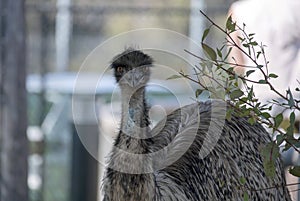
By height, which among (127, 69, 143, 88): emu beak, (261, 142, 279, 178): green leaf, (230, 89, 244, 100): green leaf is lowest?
(261, 142, 279, 178): green leaf

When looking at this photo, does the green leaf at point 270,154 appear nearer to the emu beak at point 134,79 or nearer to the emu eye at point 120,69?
the emu beak at point 134,79

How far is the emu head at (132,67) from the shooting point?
4.00 meters

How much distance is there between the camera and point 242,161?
4676 mm

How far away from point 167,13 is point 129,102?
6954mm

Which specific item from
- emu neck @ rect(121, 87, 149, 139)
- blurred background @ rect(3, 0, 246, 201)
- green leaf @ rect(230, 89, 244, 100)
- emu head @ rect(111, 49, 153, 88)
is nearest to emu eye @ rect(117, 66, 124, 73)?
emu head @ rect(111, 49, 153, 88)

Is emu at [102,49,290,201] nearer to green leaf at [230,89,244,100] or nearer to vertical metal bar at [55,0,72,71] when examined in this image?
green leaf at [230,89,244,100]

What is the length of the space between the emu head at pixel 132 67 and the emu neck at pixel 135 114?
5 cm

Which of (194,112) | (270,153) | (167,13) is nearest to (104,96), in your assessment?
(167,13)

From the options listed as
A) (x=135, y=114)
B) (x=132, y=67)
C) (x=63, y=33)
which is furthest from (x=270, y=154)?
(x=63, y=33)

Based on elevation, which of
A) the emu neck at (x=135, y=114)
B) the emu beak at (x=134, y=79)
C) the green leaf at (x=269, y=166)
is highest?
the emu beak at (x=134, y=79)

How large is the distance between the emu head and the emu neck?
0.16ft

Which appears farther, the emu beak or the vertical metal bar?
the vertical metal bar

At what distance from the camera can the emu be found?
4.00 meters

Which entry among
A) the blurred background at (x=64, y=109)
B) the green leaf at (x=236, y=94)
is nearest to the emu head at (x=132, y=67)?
the green leaf at (x=236, y=94)
